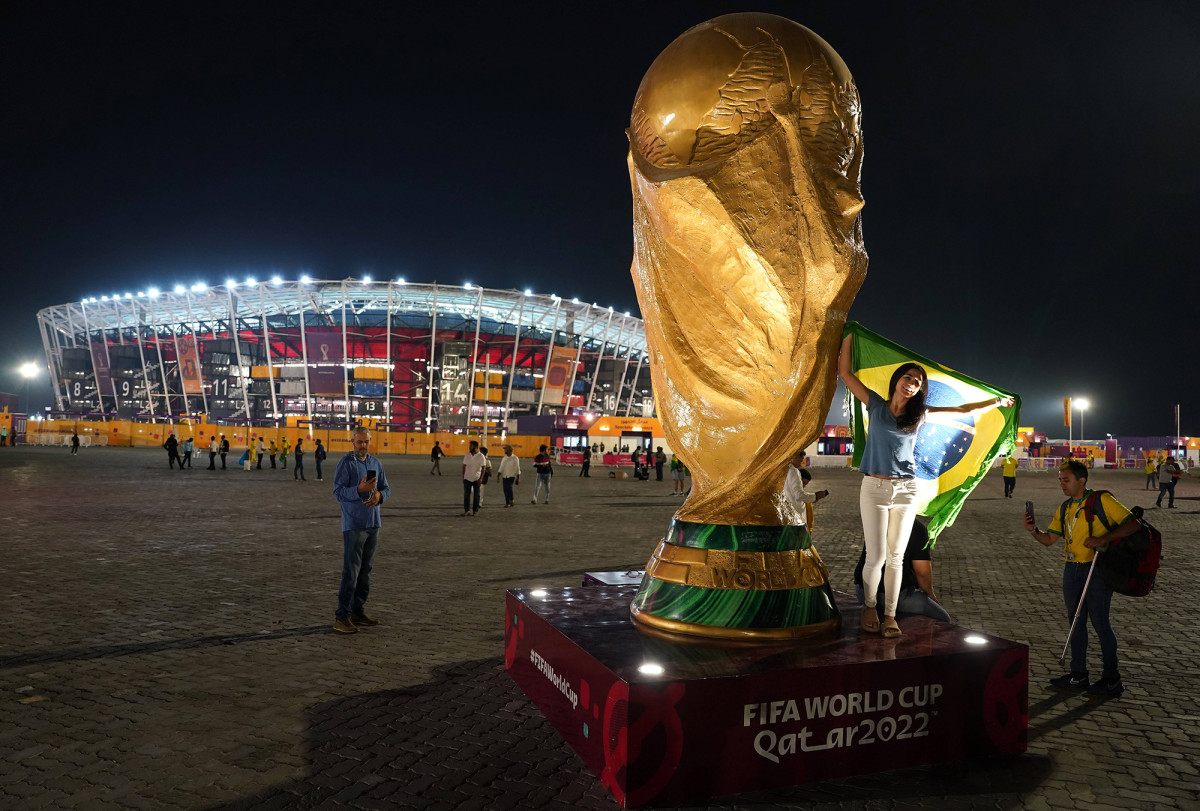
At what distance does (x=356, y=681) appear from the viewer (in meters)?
4.68

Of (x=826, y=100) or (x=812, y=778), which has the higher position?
(x=826, y=100)

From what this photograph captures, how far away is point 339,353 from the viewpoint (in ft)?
203

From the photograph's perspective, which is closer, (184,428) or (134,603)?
(134,603)

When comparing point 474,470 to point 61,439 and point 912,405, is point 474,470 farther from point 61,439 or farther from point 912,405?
point 61,439

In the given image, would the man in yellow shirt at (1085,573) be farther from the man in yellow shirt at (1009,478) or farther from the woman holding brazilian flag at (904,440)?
the man in yellow shirt at (1009,478)

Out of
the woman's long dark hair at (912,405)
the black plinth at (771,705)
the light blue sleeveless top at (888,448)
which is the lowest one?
the black plinth at (771,705)

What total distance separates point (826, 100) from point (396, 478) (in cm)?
2474

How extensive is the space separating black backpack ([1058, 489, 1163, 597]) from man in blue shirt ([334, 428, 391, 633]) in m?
5.06

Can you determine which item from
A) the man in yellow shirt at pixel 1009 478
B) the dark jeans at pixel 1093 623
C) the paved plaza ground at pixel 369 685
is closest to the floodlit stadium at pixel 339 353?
the man in yellow shirt at pixel 1009 478

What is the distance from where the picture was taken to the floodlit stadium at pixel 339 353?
62.8 m

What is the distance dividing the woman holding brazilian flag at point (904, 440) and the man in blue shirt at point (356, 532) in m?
3.84

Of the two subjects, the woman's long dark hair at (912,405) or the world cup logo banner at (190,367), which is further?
the world cup logo banner at (190,367)

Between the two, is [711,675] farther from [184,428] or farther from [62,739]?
[184,428]

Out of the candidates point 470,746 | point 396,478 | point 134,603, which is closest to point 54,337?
A: point 396,478
